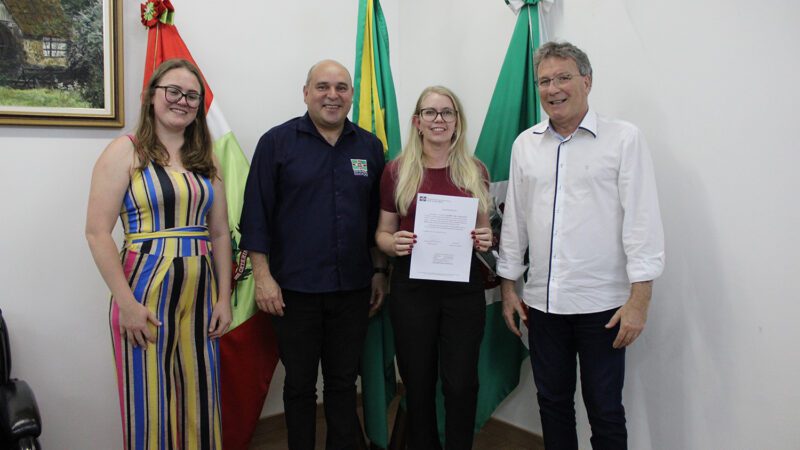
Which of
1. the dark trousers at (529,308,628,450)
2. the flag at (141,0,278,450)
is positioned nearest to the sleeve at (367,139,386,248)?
the flag at (141,0,278,450)

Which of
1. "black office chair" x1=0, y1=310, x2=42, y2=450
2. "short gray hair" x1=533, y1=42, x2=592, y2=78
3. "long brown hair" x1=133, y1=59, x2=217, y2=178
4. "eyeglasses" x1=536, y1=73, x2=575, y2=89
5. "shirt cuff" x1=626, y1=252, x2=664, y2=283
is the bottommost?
"black office chair" x1=0, y1=310, x2=42, y2=450

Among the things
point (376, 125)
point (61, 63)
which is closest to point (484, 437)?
point (376, 125)

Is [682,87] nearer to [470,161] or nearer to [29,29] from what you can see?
[470,161]

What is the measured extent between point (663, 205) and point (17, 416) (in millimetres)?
2213

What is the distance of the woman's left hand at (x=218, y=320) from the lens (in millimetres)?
1708

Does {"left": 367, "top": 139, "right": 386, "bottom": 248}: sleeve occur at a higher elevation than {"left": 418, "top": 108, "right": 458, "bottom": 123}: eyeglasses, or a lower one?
lower

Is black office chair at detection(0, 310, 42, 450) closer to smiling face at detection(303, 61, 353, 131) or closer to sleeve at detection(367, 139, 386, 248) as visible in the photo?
sleeve at detection(367, 139, 386, 248)

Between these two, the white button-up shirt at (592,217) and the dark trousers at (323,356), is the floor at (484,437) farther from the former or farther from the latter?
the white button-up shirt at (592,217)

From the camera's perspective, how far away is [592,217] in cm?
163

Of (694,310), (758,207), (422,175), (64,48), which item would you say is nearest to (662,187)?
(758,207)

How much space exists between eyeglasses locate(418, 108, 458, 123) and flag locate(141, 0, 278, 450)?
84cm

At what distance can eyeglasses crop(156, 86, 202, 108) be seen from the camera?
63.9 inches

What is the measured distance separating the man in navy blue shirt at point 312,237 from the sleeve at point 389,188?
0.07 meters

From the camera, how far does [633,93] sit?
6.45 ft
